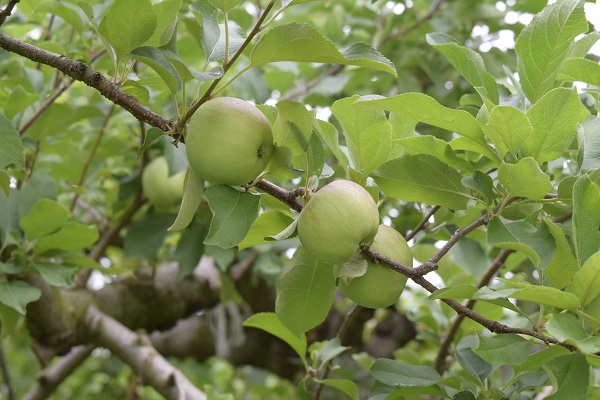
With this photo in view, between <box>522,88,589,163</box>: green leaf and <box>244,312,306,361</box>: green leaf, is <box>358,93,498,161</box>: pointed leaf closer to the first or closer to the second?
<box>522,88,589,163</box>: green leaf

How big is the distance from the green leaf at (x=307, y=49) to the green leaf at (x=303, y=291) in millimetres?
258

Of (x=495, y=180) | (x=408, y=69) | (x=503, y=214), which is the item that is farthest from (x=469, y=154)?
(x=408, y=69)

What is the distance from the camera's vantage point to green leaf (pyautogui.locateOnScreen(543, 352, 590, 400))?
0.79 m

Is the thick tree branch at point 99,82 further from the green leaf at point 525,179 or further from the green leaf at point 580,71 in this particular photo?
the green leaf at point 580,71

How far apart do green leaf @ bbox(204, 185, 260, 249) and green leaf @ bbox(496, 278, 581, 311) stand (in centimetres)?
29

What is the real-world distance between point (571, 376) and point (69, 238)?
2.97 ft

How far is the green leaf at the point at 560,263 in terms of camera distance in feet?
2.73

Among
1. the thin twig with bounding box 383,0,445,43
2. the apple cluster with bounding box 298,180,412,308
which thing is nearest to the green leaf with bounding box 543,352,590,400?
the apple cluster with bounding box 298,180,412,308

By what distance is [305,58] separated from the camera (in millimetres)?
811

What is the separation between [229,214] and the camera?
0.80 m

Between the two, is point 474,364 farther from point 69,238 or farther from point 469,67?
point 69,238

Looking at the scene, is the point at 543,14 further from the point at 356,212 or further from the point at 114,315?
the point at 114,315

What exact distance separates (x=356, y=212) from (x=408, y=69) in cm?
143

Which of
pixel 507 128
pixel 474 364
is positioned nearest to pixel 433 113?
pixel 507 128
